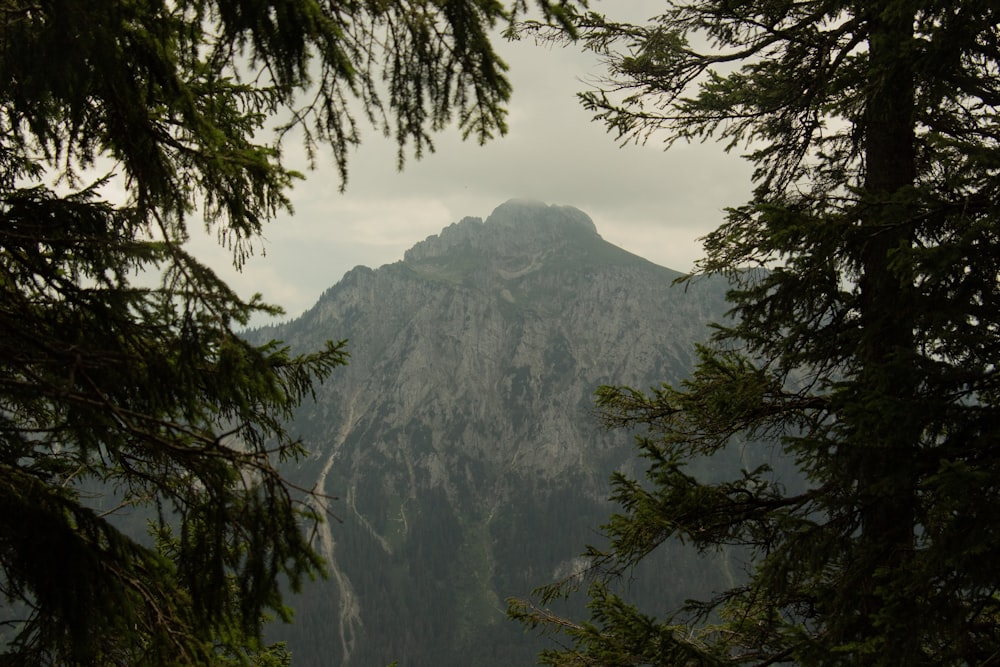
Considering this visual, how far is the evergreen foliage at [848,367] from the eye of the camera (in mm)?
4520

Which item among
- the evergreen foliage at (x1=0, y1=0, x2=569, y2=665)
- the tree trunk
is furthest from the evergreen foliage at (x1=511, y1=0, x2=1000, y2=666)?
the evergreen foliage at (x1=0, y1=0, x2=569, y2=665)

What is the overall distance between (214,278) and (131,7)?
1.61m

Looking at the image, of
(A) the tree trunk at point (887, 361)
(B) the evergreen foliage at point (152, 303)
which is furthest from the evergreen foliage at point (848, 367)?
(B) the evergreen foliage at point (152, 303)

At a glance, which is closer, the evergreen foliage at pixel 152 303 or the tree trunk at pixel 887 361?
the evergreen foliage at pixel 152 303

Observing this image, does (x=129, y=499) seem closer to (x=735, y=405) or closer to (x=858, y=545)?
(x=735, y=405)

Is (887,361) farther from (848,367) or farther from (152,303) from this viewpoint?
(152,303)

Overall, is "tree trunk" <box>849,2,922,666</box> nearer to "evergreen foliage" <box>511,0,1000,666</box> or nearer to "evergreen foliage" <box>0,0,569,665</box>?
"evergreen foliage" <box>511,0,1000,666</box>

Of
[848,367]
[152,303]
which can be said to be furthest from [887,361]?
[152,303]

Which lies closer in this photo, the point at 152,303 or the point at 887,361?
the point at 152,303

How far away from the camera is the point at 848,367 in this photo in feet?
21.2

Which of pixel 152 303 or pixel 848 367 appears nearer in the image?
pixel 152 303

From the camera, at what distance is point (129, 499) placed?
217 inches

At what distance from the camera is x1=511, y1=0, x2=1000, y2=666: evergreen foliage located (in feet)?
14.8

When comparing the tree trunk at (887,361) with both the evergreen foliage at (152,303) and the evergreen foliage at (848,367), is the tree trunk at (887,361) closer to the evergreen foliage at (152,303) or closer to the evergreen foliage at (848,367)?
the evergreen foliage at (848,367)
